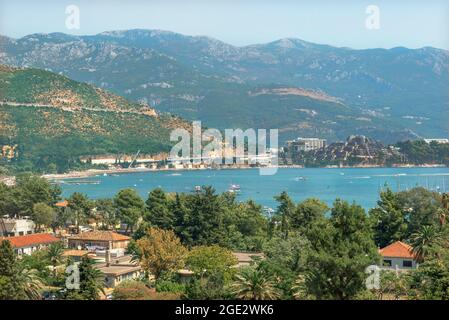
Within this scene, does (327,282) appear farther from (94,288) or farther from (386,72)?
(386,72)

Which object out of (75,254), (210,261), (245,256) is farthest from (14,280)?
(75,254)

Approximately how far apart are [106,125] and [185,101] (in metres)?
50.8

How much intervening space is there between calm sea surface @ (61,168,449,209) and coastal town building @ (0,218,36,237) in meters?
16.3

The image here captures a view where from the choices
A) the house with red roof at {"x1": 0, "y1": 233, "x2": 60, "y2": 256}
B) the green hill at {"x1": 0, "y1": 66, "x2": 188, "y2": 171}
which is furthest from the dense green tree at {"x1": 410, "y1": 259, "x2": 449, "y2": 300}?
the green hill at {"x1": 0, "y1": 66, "x2": 188, "y2": 171}

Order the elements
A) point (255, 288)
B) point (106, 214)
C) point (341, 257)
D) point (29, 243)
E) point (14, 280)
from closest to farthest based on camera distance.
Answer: point (341, 257) → point (255, 288) → point (14, 280) → point (29, 243) → point (106, 214)

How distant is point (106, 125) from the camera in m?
62.8

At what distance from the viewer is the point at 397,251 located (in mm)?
12172

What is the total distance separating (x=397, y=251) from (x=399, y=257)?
0.14 metres

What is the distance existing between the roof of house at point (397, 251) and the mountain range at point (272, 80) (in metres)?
79.8

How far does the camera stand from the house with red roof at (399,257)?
1191cm

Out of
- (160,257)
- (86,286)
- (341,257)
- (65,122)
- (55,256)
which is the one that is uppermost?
(65,122)

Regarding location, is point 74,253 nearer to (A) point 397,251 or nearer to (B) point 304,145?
(A) point 397,251

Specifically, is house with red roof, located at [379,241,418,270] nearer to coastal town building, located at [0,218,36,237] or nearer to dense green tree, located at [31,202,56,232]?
coastal town building, located at [0,218,36,237]
